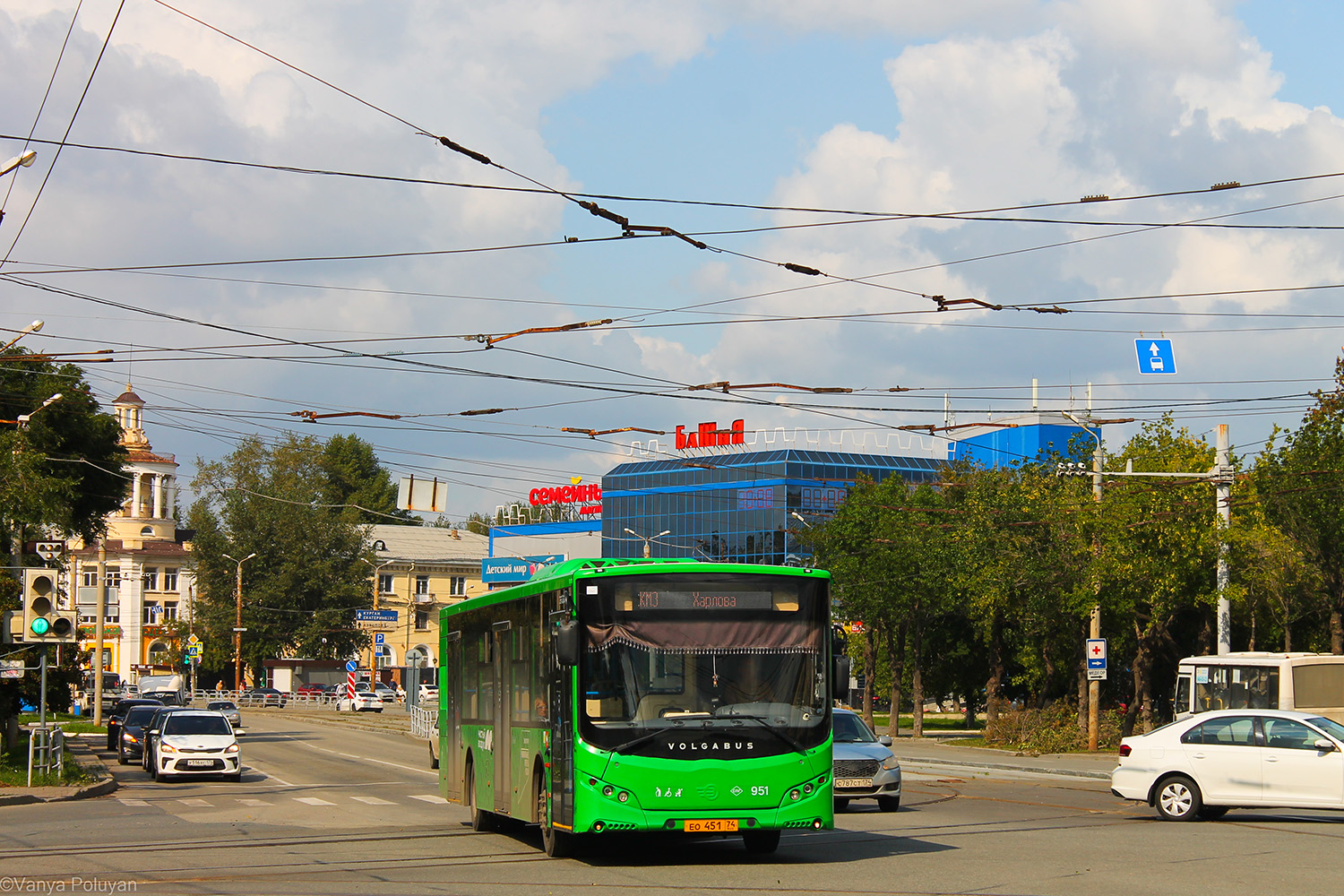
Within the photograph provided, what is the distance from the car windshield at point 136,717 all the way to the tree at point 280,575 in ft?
168

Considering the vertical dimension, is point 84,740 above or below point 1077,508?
below

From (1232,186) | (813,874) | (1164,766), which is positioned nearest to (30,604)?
(813,874)

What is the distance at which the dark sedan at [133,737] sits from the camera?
3756 centimetres

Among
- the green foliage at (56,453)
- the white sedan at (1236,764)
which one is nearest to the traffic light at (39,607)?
the green foliage at (56,453)

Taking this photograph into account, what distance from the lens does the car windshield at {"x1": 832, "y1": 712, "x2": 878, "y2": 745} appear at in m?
22.1

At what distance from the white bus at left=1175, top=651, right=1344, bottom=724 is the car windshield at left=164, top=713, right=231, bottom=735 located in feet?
66.4

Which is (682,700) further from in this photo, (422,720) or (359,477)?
(359,477)

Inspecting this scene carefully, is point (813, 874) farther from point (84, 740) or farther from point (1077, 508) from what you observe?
point (84, 740)

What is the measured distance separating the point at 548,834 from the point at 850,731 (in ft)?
28.9

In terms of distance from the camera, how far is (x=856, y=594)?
51.4 meters

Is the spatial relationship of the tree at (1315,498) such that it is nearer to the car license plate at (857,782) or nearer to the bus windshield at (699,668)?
the car license plate at (857,782)

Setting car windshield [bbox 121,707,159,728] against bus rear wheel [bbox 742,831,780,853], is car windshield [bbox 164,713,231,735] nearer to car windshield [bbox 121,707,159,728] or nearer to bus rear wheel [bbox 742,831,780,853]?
car windshield [bbox 121,707,159,728]

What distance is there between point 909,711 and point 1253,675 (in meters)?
57.5

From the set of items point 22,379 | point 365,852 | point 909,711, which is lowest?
point 909,711
